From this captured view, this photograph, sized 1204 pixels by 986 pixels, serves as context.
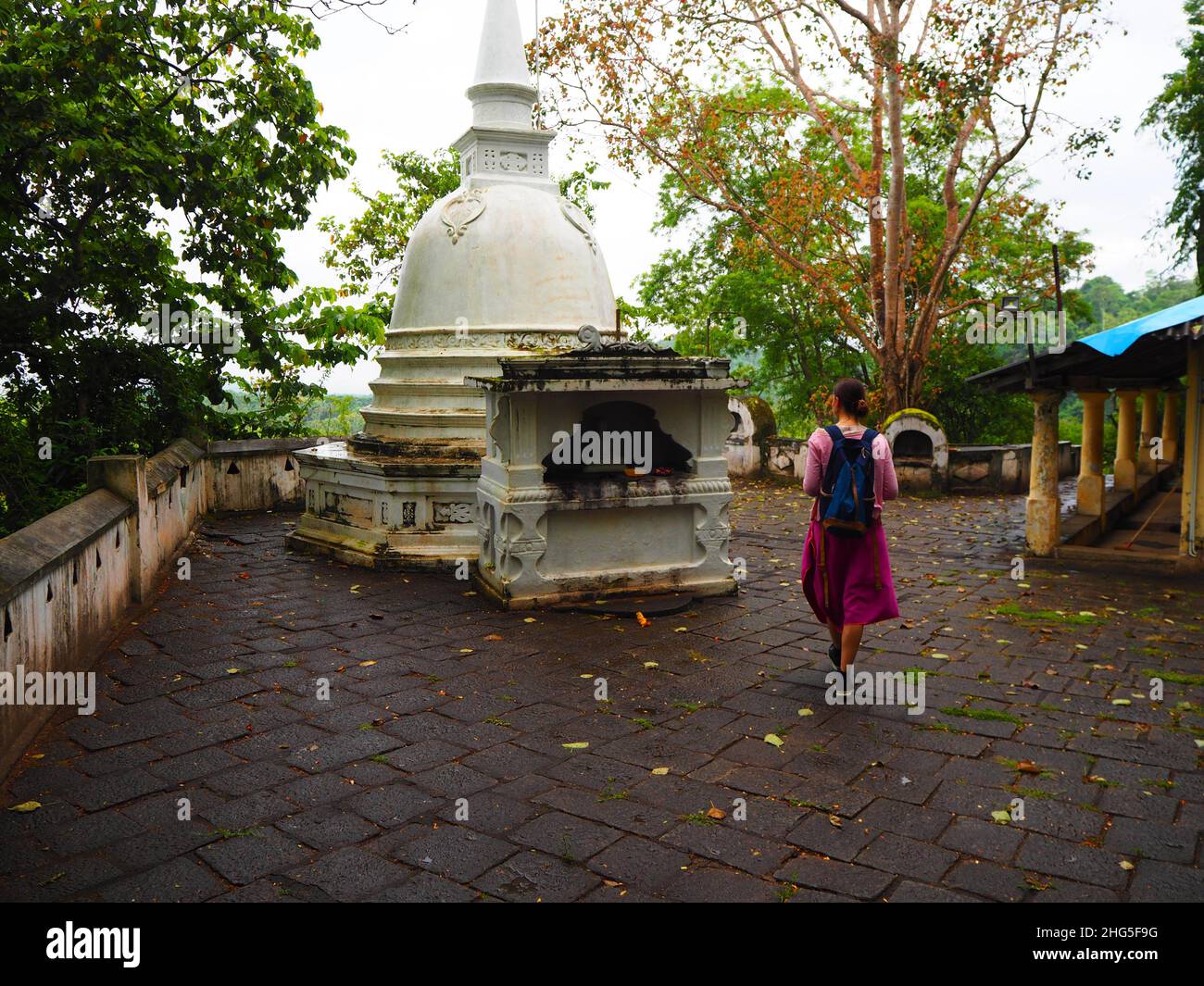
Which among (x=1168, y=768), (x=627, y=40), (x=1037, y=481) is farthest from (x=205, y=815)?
(x=627, y=40)

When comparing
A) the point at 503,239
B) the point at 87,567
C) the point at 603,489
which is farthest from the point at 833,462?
the point at 503,239

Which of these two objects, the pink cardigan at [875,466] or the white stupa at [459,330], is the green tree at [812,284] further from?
the pink cardigan at [875,466]

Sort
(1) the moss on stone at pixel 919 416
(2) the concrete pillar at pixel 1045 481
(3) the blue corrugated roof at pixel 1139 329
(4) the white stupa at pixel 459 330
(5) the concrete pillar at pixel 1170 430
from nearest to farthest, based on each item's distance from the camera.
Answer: (3) the blue corrugated roof at pixel 1139 329, (4) the white stupa at pixel 459 330, (2) the concrete pillar at pixel 1045 481, (1) the moss on stone at pixel 919 416, (5) the concrete pillar at pixel 1170 430

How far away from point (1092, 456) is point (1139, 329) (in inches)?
136

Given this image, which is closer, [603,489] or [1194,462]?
[603,489]

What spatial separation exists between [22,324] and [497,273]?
4318 millimetres

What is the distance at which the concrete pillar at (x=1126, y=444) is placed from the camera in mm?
13484

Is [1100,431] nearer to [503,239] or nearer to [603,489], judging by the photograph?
[603,489]

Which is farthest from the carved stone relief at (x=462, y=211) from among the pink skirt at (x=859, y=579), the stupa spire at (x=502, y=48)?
the pink skirt at (x=859, y=579)

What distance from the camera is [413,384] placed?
30.7 feet

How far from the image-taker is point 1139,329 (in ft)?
27.2

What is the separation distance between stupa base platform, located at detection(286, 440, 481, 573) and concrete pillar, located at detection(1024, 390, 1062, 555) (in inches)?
231

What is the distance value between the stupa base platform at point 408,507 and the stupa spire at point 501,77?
378 centimetres
